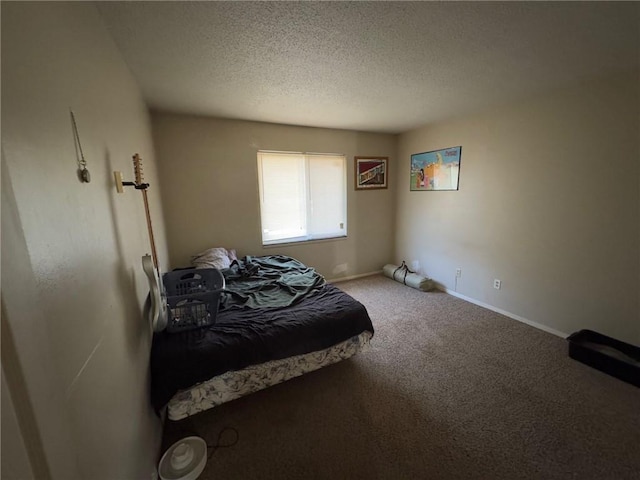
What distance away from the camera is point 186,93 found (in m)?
2.29

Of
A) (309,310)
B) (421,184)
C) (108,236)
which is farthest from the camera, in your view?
(421,184)

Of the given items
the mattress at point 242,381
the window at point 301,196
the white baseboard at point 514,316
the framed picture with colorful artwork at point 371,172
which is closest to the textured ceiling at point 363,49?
the window at point 301,196

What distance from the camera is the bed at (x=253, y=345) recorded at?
148 centimetres

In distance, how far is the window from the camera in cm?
352

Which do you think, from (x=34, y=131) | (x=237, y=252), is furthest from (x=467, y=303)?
(x=34, y=131)

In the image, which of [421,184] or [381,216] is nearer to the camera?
[421,184]

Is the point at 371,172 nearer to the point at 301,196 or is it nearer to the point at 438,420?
the point at 301,196

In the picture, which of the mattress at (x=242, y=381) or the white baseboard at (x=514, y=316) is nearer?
the mattress at (x=242, y=381)

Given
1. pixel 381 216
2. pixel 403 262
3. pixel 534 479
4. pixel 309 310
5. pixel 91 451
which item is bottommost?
pixel 534 479

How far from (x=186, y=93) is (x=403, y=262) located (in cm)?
367

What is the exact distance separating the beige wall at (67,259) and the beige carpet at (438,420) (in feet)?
2.05

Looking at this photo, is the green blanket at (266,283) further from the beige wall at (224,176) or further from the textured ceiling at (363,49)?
the textured ceiling at (363,49)

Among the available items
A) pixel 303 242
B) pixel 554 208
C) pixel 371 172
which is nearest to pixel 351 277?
pixel 303 242

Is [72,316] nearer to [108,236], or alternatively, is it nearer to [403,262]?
[108,236]
